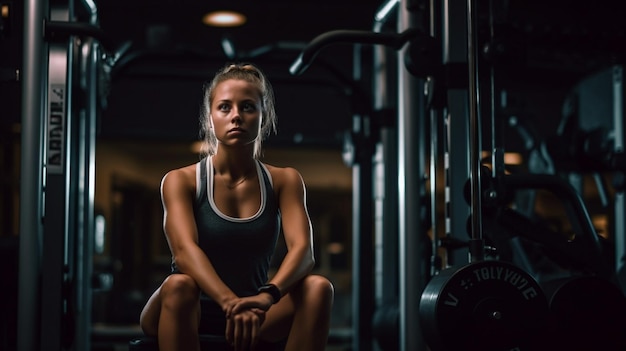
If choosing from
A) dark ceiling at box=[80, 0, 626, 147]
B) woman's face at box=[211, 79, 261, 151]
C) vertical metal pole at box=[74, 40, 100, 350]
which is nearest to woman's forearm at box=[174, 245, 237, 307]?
woman's face at box=[211, 79, 261, 151]

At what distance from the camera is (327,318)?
171 centimetres

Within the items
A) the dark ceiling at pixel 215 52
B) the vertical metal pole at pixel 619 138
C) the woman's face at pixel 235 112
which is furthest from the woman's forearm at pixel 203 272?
the dark ceiling at pixel 215 52

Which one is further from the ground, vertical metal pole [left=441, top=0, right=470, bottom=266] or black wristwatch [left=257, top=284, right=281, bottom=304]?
vertical metal pole [left=441, top=0, right=470, bottom=266]

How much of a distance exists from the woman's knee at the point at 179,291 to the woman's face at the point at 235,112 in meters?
0.34

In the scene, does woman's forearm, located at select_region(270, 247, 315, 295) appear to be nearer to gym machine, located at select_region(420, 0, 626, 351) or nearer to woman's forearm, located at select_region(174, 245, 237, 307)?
woman's forearm, located at select_region(174, 245, 237, 307)

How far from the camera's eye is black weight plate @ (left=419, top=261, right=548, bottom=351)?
196cm

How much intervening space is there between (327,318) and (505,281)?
0.52 m

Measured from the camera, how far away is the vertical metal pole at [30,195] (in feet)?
7.26

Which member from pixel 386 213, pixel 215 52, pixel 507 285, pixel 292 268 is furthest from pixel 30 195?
pixel 215 52

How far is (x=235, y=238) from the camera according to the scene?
1.79 m

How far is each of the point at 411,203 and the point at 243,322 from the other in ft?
3.80

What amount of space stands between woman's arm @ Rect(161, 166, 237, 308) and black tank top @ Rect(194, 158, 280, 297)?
0.03 meters

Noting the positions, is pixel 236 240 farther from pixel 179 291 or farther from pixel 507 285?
pixel 507 285

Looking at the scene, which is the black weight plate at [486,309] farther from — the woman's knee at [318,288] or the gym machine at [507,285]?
the woman's knee at [318,288]
